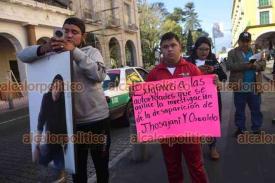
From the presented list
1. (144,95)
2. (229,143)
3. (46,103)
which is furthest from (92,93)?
(229,143)

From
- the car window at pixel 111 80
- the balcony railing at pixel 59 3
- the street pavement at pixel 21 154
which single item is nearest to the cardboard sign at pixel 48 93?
the street pavement at pixel 21 154

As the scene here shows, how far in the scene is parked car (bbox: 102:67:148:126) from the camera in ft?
27.6

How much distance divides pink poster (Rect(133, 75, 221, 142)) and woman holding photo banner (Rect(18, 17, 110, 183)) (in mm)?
489

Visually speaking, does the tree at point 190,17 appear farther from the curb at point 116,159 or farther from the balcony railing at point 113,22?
the curb at point 116,159

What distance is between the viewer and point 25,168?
20.1ft

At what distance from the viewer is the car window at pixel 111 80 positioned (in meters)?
8.60

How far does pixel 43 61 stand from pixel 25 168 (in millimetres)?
3741

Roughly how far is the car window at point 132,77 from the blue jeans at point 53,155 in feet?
20.5

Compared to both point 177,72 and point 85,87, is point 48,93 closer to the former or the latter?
point 85,87

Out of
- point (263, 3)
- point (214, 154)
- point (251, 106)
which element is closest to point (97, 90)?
point (214, 154)

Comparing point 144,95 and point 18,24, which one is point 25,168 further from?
point 18,24

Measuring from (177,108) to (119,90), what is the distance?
5122 millimetres

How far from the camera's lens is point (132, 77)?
9.45 metres

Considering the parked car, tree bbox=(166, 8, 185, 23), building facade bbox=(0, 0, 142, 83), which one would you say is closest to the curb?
the parked car
